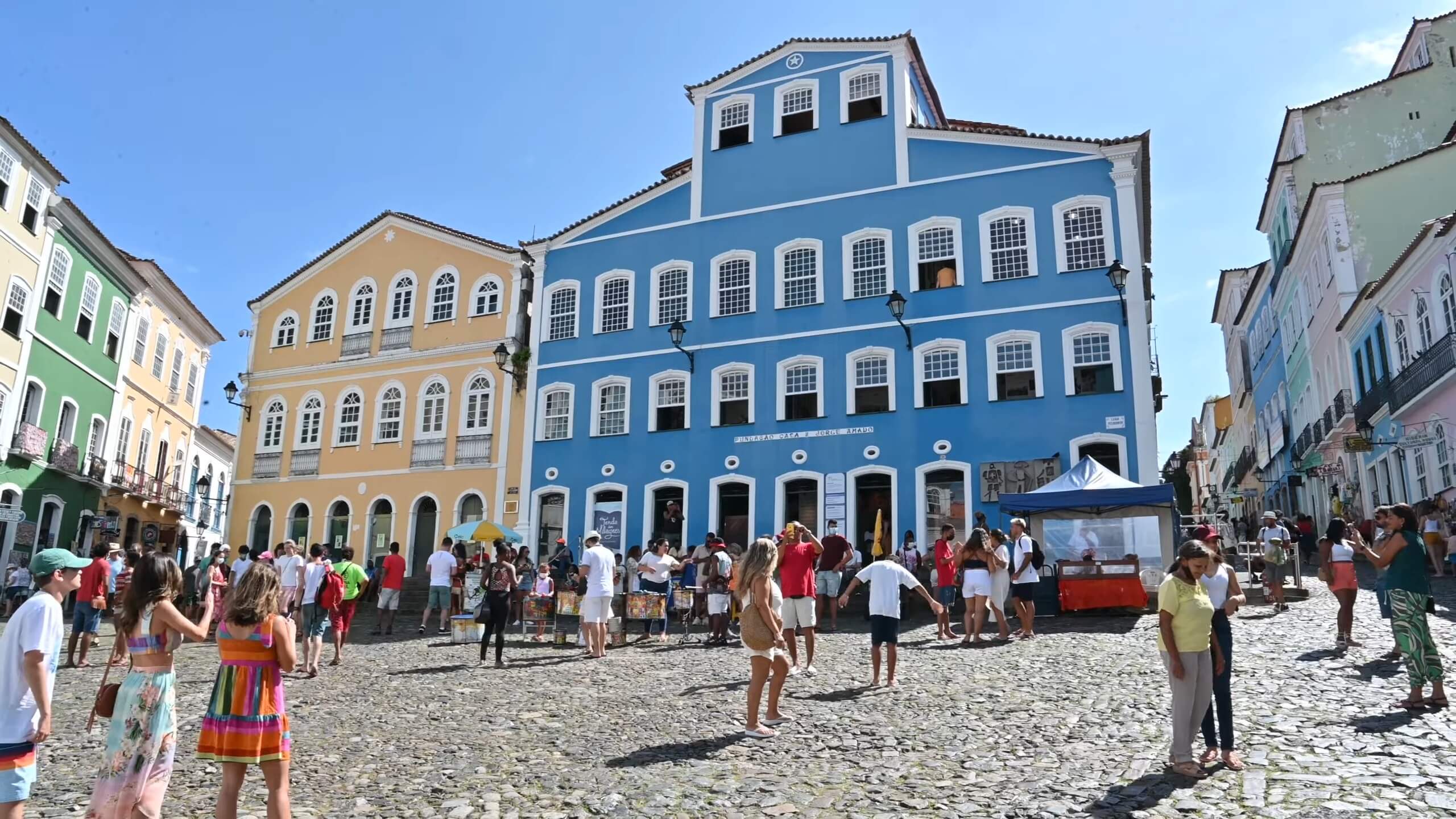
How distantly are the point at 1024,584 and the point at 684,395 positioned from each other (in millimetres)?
13112

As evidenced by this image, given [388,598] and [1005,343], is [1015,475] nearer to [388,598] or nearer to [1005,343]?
[1005,343]

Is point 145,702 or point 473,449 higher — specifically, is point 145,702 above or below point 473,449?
below

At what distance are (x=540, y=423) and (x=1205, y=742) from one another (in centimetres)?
2186

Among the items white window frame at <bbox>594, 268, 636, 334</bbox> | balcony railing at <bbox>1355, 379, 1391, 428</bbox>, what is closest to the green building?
white window frame at <bbox>594, 268, 636, 334</bbox>

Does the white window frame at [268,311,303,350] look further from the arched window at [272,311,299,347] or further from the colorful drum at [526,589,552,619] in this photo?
the colorful drum at [526,589,552,619]

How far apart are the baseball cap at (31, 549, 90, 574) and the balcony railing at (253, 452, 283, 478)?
26738mm

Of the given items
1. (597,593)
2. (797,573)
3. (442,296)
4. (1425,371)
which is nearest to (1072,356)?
(1425,371)

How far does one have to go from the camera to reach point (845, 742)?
25.1ft

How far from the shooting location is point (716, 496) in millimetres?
24328

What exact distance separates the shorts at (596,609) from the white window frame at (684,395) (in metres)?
12.0

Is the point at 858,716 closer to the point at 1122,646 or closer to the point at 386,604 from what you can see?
the point at 1122,646

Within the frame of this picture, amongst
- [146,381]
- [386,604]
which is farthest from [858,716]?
[146,381]

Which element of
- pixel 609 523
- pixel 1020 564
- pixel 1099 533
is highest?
pixel 609 523

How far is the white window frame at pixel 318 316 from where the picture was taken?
101 ft
